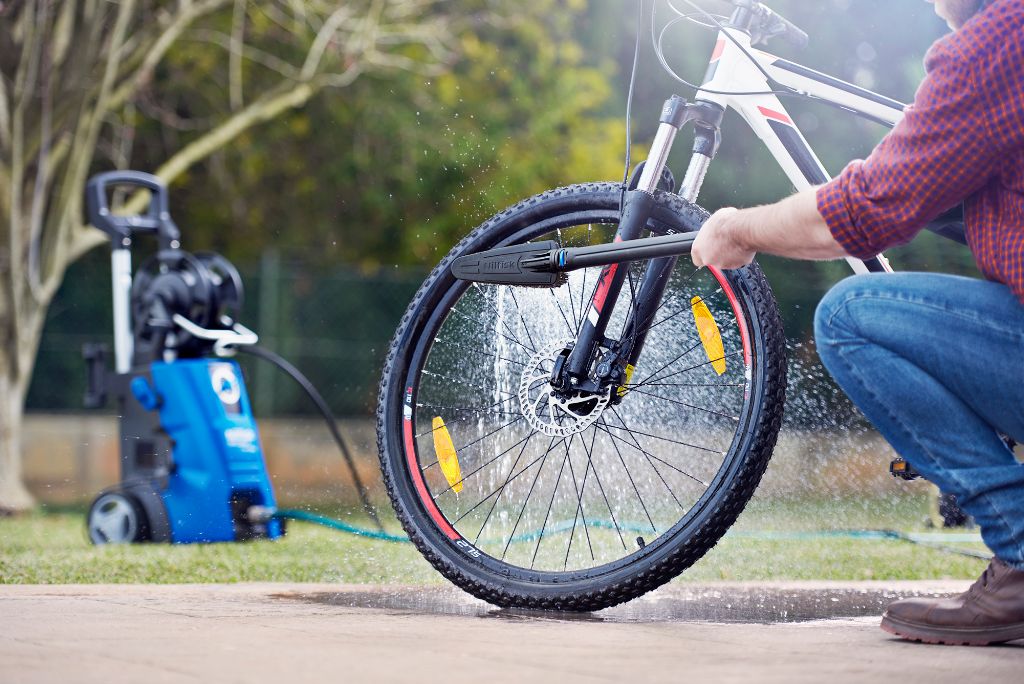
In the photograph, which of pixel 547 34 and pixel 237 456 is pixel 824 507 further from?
pixel 547 34

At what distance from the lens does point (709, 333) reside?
10.6 ft

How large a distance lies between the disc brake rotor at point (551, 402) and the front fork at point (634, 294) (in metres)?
0.04

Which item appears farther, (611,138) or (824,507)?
(611,138)

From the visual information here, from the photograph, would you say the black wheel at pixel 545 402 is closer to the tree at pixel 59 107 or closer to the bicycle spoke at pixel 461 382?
the bicycle spoke at pixel 461 382

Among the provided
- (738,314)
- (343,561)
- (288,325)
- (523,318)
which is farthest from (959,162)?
(288,325)

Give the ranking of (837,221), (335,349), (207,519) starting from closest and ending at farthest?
1. (837,221)
2. (207,519)
3. (335,349)

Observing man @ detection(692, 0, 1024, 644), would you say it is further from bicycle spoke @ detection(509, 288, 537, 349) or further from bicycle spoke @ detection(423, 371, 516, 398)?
bicycle spoke @ detection(423, 371, 516, 398)

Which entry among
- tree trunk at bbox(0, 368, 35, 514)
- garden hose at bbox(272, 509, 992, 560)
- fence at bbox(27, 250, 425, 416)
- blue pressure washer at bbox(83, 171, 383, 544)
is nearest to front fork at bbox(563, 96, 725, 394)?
garden hose at bbox(272, 509, 992, 560)

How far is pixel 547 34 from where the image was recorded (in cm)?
1492

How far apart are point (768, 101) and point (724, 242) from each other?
2.58 ft

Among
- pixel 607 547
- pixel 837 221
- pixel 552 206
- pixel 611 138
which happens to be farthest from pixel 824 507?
pixel 611 138

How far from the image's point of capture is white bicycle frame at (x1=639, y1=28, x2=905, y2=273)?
321 cm

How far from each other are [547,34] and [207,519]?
10.2 m

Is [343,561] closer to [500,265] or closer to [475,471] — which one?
[475,471]
